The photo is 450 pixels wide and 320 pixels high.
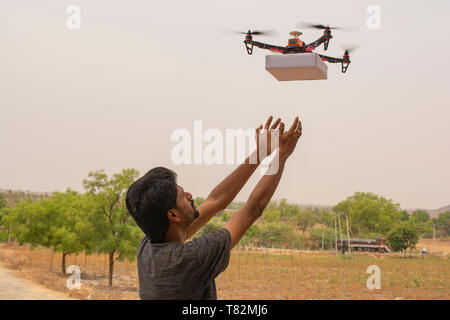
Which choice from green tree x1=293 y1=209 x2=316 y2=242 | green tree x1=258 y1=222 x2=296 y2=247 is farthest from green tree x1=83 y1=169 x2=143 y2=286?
green tree x1=293 y1=209 x2=316 y2=242

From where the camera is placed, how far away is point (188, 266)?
736 millimetres

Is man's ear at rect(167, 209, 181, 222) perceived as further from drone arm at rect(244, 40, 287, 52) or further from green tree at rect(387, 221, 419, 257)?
green tree at rect(387, 221, 419, 257)

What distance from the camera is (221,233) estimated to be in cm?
73

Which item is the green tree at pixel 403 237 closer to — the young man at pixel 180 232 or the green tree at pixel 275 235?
the green tree at pixel 275 235

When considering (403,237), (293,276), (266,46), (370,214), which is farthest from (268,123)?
(370,214)

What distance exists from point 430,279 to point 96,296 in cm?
966

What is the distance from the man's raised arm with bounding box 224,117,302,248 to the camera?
75cm

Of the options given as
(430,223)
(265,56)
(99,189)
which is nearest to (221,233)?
(265,56)

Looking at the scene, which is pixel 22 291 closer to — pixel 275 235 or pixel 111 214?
pixel 111 214

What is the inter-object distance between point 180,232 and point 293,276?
16013 millimetres

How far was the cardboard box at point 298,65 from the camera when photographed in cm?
179

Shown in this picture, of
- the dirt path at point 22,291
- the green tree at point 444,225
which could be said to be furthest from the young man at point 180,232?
the green tree at point 444,225
